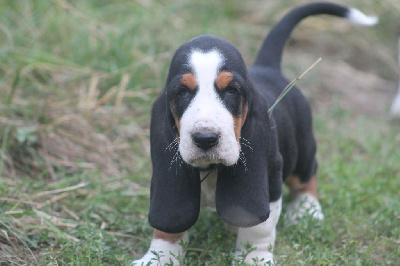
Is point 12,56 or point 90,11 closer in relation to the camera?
point 12,56

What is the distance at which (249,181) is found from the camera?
2.85 meters

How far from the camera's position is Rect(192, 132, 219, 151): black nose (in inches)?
98.7

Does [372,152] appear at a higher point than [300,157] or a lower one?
lower

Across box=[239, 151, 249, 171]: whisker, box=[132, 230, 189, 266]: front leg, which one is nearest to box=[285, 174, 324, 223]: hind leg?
box=[132, 230, 189, 266]: front leg

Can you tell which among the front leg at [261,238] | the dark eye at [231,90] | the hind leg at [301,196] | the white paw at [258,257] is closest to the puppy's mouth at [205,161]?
the dark eye at [231,90]

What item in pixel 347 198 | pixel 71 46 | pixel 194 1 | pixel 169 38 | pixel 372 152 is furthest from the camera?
pixel 194 1

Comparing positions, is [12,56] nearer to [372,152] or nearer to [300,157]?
[300,157]

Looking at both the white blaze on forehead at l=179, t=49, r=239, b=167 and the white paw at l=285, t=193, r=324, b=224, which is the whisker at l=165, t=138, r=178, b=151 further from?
the white paw at l=285, t=193, r=324, b=224

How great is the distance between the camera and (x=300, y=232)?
11.9ft

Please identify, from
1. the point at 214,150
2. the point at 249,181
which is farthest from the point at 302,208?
the point at 214,150

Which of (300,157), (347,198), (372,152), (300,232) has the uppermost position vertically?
(300,157)

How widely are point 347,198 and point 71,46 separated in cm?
308

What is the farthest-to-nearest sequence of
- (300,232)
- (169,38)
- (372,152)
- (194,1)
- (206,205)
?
(194,1)
(169,38)
(372,152)
(300,232)
(206,205)

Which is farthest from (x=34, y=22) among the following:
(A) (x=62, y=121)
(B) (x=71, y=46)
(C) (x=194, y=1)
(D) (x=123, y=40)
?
(C) (x=194, y=1)
